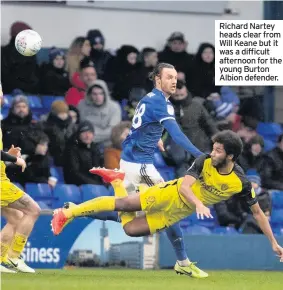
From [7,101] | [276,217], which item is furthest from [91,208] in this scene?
[276,217]

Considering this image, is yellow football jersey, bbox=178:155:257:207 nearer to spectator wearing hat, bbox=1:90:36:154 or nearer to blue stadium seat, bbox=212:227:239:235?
blue stadium seat, bbox=212:227:239:235

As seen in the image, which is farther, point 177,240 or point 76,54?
point 76,54

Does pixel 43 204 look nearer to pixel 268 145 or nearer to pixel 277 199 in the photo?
pixel 277 199

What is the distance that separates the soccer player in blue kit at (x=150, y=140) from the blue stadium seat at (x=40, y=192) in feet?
10.7

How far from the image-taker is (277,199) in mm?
17844

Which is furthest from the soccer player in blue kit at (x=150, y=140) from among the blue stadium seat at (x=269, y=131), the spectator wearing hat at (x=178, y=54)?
the blue stadium seat at (x=269, y=131)

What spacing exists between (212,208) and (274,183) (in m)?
1.17

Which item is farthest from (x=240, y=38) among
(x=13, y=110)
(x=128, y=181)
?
(x=13, y=110)

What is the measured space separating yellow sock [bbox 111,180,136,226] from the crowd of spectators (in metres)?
3.53

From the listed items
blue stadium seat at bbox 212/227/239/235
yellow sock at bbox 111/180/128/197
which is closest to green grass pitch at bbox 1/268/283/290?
yellow sock at bbox 111/180/128/197

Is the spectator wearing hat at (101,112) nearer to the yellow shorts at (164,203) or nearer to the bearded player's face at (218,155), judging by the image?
Answer: the yellow shorts at (164,203)
